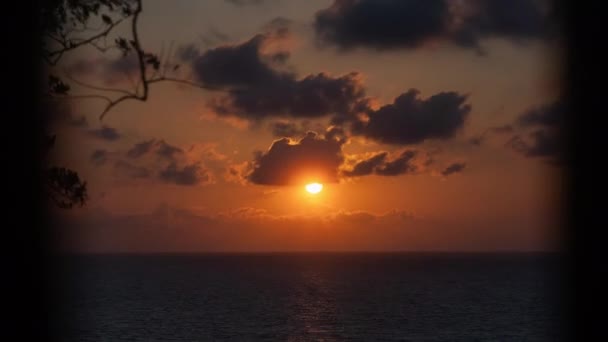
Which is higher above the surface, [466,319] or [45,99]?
[45,99]

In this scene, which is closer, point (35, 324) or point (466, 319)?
point (35, 324)

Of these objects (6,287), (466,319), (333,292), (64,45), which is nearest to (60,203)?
(6,287)

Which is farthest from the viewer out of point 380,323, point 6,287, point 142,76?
point 380,323

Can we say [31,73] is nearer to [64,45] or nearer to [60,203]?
[64,45]

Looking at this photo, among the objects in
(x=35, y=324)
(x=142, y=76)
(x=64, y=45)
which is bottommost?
(x=35, y=324)

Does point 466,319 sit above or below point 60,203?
below

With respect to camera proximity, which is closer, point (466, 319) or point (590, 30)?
point (590, 30)

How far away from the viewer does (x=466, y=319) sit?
89.5 meters

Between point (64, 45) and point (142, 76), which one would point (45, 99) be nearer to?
point (64, 45)

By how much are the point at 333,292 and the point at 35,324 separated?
11961 centimetres

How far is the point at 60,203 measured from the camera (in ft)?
40.3

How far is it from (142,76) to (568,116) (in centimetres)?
717

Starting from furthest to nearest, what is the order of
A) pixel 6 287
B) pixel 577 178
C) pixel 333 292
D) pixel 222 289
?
pixel 222 289, pixel 333 292, pixel 577 178, pixel 6 287

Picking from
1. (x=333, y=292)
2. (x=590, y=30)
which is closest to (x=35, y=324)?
(x=590, y=30)
